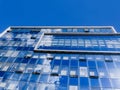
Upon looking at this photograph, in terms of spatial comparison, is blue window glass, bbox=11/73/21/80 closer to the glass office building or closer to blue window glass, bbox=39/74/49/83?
the glass office building

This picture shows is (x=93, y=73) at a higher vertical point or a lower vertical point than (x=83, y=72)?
lower

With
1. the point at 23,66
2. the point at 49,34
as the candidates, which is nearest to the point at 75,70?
the point at 23,66

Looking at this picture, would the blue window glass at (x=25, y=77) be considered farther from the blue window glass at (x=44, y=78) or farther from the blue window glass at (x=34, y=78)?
the blue window glass at (x=44, y=78)

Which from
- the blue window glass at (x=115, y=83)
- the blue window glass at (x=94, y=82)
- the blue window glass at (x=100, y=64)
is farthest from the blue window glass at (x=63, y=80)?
the blue window glass at (x=115, y=83)

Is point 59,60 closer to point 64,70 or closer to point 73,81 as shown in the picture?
point 64,70

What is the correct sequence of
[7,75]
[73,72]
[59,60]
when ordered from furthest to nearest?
[59,60] < [7,75] < [73,72]

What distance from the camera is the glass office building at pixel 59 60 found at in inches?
952

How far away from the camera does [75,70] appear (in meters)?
26.8

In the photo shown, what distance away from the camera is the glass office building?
952 inches

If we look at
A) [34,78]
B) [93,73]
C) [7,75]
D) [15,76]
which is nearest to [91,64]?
[93,73]

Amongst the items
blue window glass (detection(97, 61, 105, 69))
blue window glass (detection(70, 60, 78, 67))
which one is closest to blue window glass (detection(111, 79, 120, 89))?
blue window glass (detection(97, 61, 105, 69))

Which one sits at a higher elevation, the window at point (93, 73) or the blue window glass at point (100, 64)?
the blue window glass at point (100, 64)

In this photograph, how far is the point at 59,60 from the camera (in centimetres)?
2984

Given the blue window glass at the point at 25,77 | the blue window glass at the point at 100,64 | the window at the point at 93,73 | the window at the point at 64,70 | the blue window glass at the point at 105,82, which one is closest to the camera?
the blue window glass at the point at 105,82
